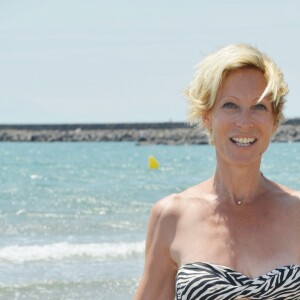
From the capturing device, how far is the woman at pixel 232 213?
2.37m

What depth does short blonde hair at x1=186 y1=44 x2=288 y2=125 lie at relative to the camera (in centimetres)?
238

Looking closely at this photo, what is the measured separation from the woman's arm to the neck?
0.14 metres

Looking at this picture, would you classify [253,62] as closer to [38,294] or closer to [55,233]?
[38,294]

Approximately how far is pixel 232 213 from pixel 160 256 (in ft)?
0.69

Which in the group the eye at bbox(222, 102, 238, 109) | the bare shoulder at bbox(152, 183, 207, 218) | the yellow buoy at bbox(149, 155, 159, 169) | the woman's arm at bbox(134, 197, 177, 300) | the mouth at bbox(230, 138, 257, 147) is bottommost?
the yellow buoy at bbox(149, 155, 159, 169)

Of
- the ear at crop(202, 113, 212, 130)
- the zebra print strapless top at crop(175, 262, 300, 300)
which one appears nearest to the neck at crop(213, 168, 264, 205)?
the ear at crop(202, 113, 212, 130)

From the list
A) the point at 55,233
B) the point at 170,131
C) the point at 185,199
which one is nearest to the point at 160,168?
the point at 55,233

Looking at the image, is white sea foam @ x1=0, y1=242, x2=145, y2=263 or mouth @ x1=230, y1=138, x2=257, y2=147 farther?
white sea foam @ x1=0, y1=242, x2=145, y2=263

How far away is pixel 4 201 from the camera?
79.9 ft

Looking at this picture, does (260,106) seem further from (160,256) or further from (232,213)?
(160,256)

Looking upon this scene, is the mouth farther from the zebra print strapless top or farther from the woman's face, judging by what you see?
the zebra print strapless top

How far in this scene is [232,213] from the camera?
99.3 inches

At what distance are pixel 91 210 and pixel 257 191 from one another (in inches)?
736

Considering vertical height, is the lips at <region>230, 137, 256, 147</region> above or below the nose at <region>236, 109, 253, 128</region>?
below
